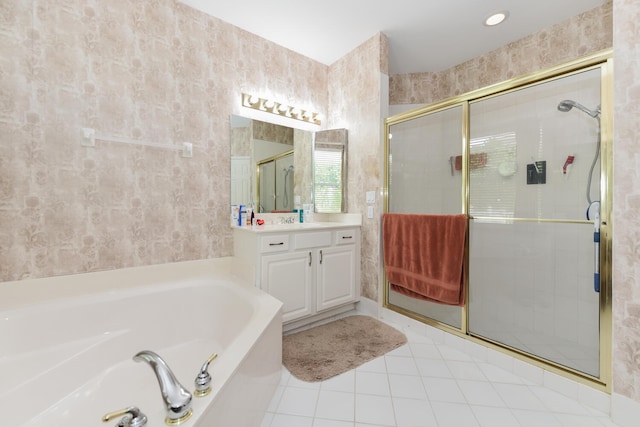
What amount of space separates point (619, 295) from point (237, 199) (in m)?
2.46

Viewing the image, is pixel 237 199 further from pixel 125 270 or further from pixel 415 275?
pixel 415 275

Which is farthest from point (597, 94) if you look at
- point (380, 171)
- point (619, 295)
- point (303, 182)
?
point (303, 182)

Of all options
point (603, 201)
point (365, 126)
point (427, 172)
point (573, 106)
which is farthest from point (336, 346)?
point (573, 106)

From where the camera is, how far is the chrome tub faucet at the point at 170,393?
728 millimetres

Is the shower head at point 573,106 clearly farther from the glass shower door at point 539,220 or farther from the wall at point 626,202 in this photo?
the wall at point 626,202

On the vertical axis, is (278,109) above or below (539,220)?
above

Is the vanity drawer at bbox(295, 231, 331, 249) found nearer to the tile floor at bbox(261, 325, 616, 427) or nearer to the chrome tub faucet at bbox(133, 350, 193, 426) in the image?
the tile floor at bbox(261, 325, 616, 427)

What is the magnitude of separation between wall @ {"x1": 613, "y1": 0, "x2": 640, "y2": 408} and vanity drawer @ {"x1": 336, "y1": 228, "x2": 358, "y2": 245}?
1653 millimetres

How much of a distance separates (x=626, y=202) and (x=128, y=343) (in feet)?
9.02

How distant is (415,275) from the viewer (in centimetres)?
218

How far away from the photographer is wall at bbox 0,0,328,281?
4.97 feet

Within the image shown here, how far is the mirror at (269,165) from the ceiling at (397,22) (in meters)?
0.81

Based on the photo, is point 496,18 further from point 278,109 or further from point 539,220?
point 278,109

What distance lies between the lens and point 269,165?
101 inches
